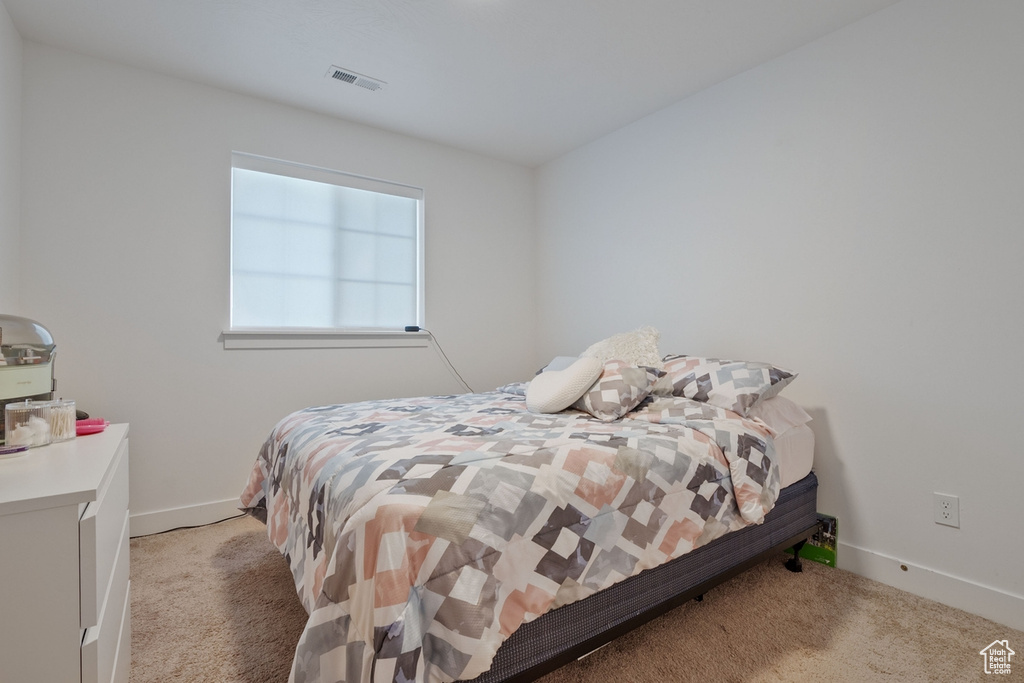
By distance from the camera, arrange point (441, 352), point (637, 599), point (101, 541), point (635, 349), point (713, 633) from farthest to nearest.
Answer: point (441, 352) → point (635, 349) → point (713, 633) → point (637, 599) → point (101, 541)

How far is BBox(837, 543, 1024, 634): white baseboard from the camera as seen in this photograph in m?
1.78

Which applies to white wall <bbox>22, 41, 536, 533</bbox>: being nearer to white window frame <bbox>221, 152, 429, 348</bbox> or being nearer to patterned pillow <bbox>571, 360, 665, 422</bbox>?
white window frame <bbox>221, 152, 429, 348</bbox>

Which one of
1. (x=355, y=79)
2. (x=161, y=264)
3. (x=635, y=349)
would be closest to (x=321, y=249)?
(x=161, y=264)

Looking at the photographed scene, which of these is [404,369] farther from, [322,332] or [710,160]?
[710,160]

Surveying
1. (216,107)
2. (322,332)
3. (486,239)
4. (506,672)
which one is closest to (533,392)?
(506,672)

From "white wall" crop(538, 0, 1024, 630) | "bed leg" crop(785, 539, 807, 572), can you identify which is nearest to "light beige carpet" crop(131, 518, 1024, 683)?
"bed leg" crop(785, 539, 807, 572)

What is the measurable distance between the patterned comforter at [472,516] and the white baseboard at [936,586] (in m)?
0.78

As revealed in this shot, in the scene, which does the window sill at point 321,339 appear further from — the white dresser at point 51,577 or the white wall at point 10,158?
the white dresser at point 51,577

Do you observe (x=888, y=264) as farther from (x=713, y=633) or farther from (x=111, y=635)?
(x=111, y=635)

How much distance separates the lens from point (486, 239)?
3.86 m

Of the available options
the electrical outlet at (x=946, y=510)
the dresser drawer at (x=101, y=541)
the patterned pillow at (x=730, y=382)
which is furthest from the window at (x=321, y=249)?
the electrical outlet at (x=946, y=510)

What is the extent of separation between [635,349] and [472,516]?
164 centimetres

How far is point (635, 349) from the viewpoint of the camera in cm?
253

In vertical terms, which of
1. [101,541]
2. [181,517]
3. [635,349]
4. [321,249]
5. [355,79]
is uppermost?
[355,79]
